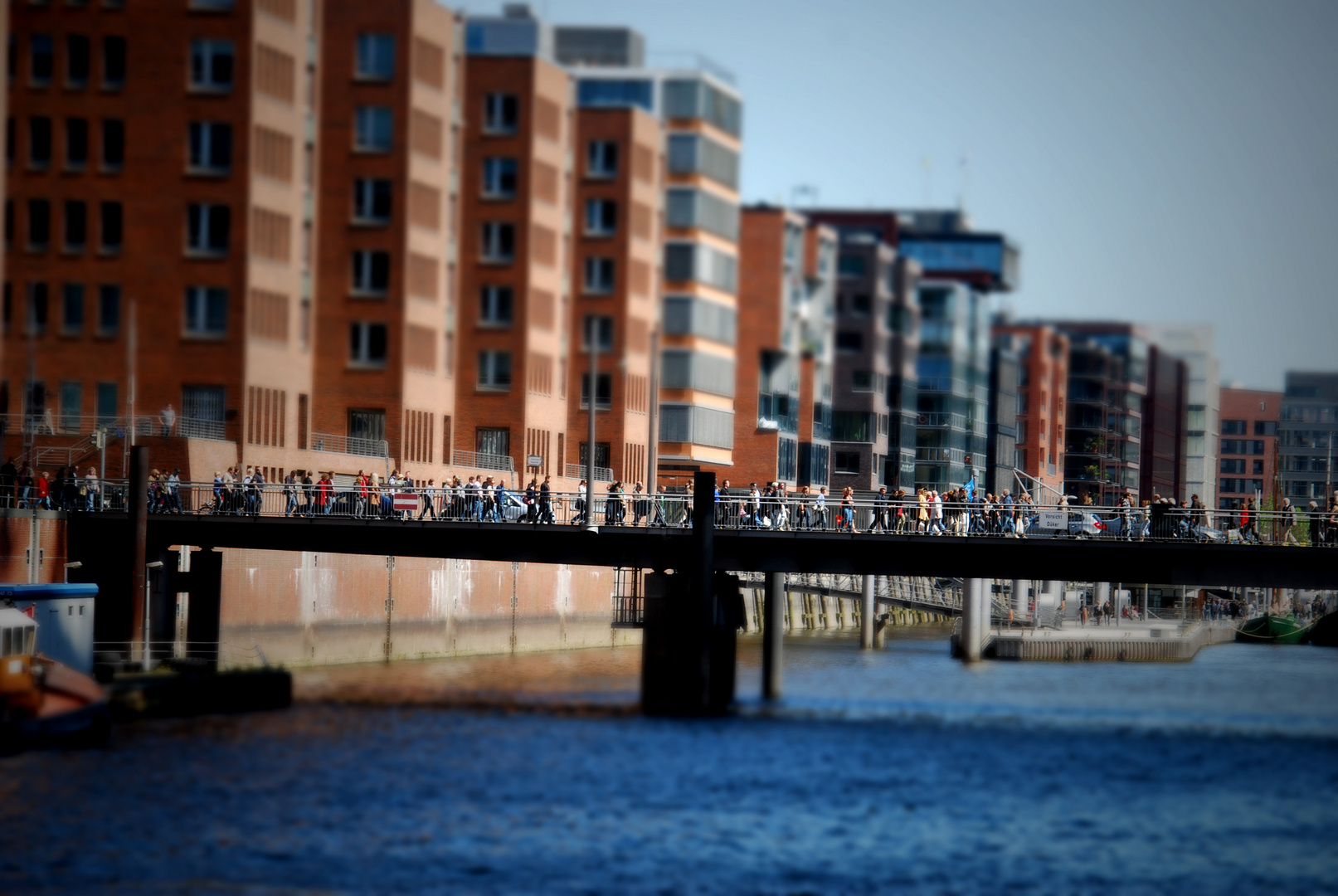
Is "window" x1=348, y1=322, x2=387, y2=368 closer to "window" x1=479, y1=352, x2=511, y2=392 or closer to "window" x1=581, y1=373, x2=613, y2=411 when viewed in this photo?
"window" x1=479, y1=352, x2=511, y2=392

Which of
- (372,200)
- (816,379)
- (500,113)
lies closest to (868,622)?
(816,379)

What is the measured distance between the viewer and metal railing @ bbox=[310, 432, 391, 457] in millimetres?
107250

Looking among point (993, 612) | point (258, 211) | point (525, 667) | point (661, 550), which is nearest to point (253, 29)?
point (258, 211)

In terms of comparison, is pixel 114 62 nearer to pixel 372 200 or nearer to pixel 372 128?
pixel 372 128

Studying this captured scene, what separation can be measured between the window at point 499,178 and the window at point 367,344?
13.1 m

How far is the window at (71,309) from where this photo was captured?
100 metres

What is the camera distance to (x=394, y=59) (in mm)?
113062

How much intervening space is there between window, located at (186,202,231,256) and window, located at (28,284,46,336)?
7210 millimetres

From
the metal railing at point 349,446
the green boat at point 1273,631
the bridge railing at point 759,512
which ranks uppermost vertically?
the metal railing at point 349,446

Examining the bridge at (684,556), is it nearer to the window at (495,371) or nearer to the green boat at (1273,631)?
the window at (495,371)

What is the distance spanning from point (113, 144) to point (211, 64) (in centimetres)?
589

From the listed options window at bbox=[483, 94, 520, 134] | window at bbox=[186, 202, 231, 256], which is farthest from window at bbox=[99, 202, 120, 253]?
window at bbox=[483, 94, 520, 134]

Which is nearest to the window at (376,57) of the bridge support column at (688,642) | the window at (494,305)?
the window at (494,305)

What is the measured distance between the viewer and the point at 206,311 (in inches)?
4077
